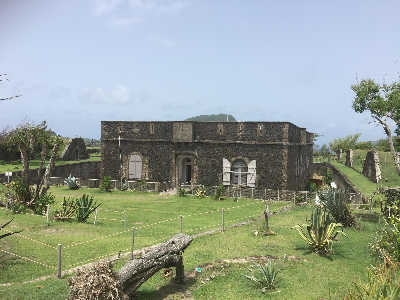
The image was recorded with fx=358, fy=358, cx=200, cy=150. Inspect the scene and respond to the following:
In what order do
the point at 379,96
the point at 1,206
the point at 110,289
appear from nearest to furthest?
the point at 110,289
the point at 1,206
the point at 379,96

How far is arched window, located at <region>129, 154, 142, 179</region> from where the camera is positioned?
2619 centimetres

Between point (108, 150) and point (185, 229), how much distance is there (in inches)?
597

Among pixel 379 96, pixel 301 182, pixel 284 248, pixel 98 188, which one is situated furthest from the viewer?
pixel 301 182

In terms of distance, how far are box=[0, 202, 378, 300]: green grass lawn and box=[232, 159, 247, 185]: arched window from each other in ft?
34.3

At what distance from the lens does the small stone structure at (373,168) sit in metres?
28.0

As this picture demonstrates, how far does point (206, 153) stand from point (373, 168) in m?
14.6

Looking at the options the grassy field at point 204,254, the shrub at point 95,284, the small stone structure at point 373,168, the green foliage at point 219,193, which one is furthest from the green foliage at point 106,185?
the small stone structure at point 373,168

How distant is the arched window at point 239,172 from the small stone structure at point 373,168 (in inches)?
441

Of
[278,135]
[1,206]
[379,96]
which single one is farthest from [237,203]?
[1,206]

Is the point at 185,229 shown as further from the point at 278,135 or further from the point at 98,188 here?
the point at 98,188

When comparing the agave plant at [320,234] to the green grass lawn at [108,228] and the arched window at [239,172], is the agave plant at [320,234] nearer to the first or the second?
the green grass lawn at [108,228]

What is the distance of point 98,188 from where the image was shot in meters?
25.7

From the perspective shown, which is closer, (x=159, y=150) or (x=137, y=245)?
(x=137, y=245)

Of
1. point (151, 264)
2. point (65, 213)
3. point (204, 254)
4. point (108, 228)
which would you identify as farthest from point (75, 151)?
point (151, 264)
